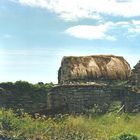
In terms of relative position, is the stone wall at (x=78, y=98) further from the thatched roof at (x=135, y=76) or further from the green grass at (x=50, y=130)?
the green grass at (x=50, y=130)

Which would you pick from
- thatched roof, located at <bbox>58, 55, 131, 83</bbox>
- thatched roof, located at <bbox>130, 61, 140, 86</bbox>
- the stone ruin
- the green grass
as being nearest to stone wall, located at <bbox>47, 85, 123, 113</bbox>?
the stone ruin

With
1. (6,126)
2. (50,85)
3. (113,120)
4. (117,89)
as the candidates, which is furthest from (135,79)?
(6,126)

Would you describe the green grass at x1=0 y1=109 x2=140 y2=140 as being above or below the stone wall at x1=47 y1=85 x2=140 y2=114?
below

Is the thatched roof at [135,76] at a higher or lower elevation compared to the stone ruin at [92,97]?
higher

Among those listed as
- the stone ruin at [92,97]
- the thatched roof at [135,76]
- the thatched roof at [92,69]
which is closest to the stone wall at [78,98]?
the stone ruin at [92,97]

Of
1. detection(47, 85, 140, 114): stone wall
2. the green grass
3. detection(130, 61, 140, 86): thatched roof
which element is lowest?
the green grass

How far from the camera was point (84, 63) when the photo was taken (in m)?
41.2

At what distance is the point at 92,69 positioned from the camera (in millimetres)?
40750

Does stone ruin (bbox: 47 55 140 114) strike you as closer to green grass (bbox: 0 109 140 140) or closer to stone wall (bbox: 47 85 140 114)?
stone wall (bbox: 47 85 140 114)

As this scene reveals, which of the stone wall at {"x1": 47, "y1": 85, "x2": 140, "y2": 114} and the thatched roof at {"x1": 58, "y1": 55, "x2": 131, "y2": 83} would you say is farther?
the thatched roof at {"x1": 58, "y1": 55, "x2": 131, "y2": 83}

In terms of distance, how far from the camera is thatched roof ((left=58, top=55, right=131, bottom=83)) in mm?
40281

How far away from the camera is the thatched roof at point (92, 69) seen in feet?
132

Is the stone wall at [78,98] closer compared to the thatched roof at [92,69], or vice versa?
the stone wall at [78,98]

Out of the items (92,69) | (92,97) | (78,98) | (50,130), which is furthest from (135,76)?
(50,130)
